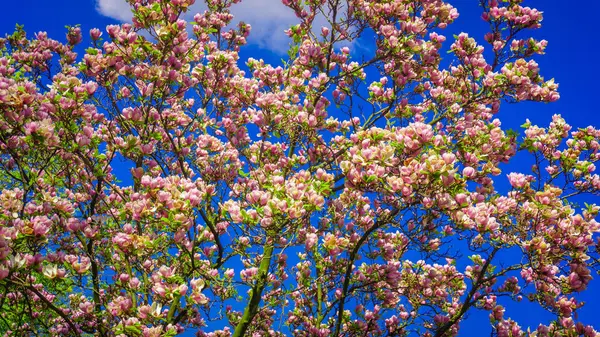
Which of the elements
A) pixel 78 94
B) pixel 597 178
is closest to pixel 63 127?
pixel 78 94

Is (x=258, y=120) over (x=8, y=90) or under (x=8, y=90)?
over

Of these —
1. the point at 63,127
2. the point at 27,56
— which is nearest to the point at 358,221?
the point at 63,127

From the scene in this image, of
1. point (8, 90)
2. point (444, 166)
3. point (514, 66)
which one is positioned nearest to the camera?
point (444, 166)

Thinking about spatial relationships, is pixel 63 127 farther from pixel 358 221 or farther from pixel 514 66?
pixel 514 66

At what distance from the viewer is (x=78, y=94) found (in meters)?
4.85

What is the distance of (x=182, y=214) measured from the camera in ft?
13.9

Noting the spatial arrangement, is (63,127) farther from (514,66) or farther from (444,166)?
(514,66)

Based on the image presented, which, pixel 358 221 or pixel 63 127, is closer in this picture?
pixel 63 127

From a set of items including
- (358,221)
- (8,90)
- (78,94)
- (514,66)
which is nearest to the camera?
(8,90)

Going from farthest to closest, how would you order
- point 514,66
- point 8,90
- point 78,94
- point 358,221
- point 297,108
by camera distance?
point 358,221 → point 297,108 → point 514,66 → point 78,94 → point 8,90

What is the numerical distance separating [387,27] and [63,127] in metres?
4.30

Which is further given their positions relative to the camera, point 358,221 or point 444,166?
point 358,221

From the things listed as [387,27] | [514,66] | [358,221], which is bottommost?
[358,221]

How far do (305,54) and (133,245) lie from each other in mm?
4054
